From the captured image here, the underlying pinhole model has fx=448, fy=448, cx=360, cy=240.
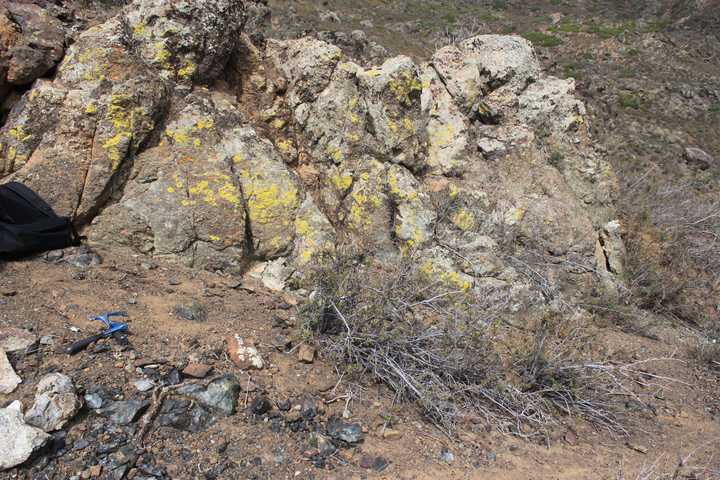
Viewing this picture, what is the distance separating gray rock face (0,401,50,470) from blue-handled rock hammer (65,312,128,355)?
0.42 metres

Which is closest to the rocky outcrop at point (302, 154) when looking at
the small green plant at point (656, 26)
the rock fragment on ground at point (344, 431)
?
the rock fragment on ground at point (344, 431)

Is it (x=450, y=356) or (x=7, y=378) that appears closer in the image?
(x=7, y=378)

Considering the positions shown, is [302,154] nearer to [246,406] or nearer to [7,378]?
[246,406]

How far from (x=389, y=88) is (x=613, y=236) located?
3.11m

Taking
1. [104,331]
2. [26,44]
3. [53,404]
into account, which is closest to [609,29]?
[26,44]

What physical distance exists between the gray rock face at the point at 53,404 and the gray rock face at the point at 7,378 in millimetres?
105

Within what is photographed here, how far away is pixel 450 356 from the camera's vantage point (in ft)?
9.89

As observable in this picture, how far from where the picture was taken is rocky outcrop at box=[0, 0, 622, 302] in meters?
3.49

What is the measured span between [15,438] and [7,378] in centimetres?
38

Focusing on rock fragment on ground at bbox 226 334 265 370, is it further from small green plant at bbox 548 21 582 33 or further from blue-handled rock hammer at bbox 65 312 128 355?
small green plant at bbox 548 21 582 33

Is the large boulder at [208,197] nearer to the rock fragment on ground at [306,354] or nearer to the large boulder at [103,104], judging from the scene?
the large boulder at [103,104]

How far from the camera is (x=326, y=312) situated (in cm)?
318

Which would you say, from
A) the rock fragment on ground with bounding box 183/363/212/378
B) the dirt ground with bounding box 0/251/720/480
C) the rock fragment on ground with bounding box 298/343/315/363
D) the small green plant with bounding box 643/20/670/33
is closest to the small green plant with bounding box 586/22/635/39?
the small green plant with bounding box 643/20/670/33

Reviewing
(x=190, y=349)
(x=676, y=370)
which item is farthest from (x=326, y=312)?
(x=676, y=370)
